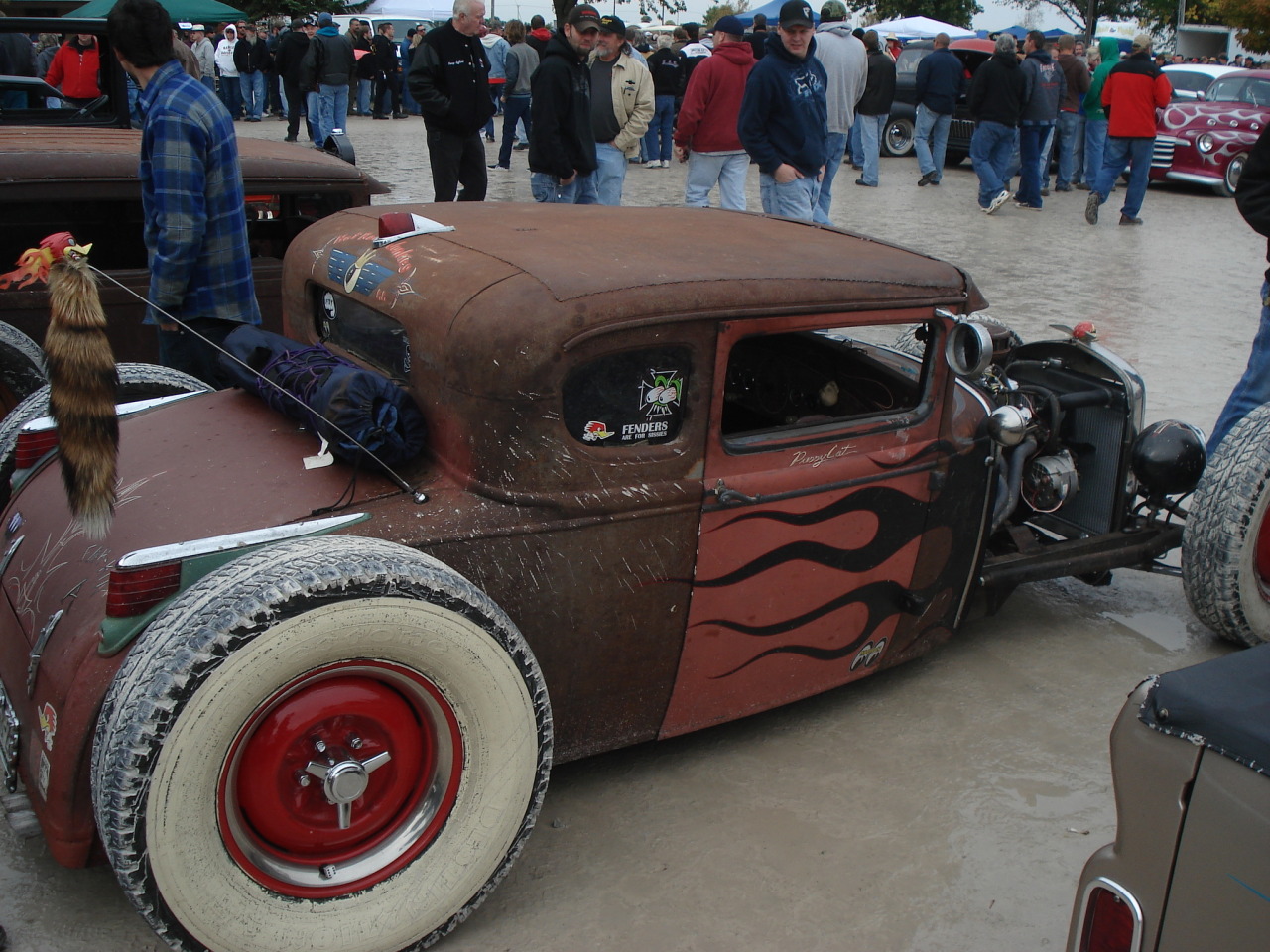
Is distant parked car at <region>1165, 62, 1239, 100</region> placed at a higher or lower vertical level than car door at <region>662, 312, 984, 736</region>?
higher

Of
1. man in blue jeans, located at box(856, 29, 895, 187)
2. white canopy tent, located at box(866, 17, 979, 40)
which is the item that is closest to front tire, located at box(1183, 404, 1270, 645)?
man in blue jeans, located at box(856, 29, 895, 187)

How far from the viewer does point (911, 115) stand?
17500 mm

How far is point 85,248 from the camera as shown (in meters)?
2.50

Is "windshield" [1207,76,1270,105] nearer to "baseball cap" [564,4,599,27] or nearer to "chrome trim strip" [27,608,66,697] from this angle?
"baseball cap" [564,4,599,27]

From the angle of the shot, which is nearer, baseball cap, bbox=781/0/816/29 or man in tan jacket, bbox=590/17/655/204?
baseball cap, bbox=781/0/816/29

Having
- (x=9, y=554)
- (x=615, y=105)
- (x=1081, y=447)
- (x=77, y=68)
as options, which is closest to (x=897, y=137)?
(x=615, y=105)

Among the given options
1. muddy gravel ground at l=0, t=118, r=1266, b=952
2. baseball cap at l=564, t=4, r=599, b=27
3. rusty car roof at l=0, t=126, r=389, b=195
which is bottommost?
muddy gravel ground at l=0, t=118, r=1266, b=952

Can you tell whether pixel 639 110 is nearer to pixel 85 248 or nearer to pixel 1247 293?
pixel 1247 293

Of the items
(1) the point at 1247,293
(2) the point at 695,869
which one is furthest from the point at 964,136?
(2) the point at 695,869

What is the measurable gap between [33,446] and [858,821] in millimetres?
2580

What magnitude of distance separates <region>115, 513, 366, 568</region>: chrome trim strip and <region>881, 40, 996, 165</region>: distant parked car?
1583 cm

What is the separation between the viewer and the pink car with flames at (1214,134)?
14.6 m

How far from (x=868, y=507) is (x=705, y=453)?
59cm

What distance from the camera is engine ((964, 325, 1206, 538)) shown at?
382 cm
